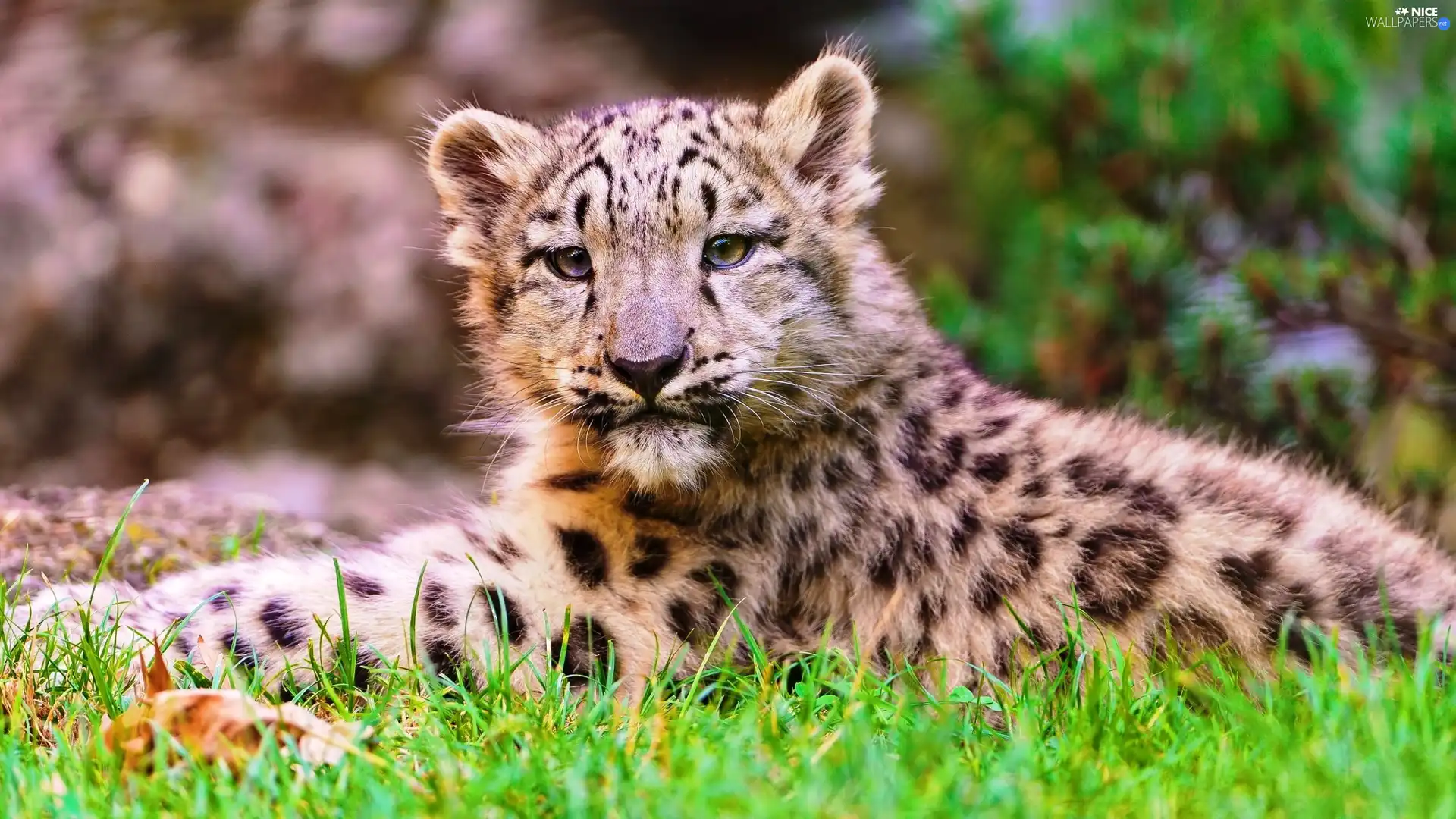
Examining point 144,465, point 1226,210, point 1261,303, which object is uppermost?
point 1226,210

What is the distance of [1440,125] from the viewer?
737 centimetres

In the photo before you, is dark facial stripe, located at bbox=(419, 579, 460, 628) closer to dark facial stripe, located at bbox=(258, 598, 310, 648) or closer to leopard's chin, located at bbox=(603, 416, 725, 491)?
dark facial stripe, located at bbox=(258, 598, 310, 648)

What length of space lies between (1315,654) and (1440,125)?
461 cm

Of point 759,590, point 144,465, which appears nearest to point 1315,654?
point 759,590

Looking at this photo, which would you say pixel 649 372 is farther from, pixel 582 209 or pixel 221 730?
pixel 221 730

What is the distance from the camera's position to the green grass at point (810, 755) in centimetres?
308

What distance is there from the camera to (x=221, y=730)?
365cm

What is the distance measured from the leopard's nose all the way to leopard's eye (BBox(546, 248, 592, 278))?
21.7 inches

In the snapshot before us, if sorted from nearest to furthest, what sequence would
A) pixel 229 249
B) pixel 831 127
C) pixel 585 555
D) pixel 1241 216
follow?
pixel 585 555, pixel 831 127, pixel 1241 216, pixel 229 249

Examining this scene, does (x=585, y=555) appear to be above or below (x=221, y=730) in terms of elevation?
above

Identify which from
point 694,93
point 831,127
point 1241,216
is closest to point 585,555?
point 831,127

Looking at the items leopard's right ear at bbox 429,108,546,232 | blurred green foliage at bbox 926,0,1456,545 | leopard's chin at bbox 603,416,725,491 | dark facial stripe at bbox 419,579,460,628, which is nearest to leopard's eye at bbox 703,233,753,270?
leopard's chin at bbox 603,416,725,491

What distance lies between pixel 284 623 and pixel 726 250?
1.96m

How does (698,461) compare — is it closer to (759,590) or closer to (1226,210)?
(759,590)
